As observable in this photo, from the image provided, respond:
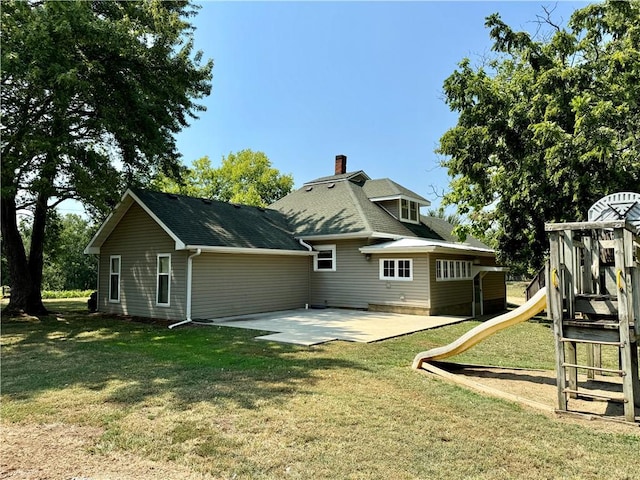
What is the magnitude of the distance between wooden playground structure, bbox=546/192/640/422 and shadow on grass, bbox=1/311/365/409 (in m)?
3.18

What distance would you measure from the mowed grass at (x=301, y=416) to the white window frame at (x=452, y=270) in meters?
7.36

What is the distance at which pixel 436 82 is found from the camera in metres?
16.6

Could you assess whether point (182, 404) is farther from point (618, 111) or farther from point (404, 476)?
point (618, 111)

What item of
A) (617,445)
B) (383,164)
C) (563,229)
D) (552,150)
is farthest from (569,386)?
(383,164)

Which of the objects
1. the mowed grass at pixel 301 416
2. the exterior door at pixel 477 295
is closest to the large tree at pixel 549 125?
the exterior door at pixel 477 295

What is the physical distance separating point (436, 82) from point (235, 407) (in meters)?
15.3

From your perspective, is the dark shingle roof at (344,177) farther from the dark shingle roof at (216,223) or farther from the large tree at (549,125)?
A: the large tree at (549,125)

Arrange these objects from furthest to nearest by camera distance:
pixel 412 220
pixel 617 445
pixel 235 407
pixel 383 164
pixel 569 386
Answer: pixel 383 164 < pixel 412 220 < pixel 569 386 < pixel 235 407 < pixel 617 445

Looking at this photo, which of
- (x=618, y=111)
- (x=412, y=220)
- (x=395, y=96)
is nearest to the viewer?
(x=618, y=111)

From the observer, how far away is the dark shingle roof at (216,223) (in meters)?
13.6

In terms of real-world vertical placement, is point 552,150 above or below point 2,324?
above

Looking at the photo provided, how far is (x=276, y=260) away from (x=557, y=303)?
1187cm

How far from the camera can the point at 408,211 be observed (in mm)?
20094

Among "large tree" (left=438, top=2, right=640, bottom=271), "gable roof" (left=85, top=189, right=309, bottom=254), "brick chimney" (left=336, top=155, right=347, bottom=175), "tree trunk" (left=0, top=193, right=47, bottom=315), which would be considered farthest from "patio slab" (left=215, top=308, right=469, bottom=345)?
"brick chimney" (left=336, top=155, right=347, bottom=175)
